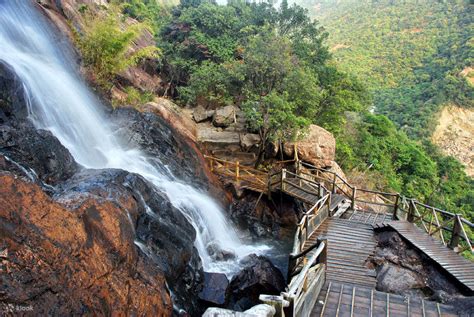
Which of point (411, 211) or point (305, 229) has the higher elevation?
point (305, 229)

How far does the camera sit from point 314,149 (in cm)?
1745

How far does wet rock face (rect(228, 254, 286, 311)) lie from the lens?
29.1 feet

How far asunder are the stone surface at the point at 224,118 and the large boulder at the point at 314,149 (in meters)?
3.70

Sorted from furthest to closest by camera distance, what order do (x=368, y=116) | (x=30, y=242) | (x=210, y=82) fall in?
(x=368, y=116)
(x=210, y=82)
(x=30, y=242)

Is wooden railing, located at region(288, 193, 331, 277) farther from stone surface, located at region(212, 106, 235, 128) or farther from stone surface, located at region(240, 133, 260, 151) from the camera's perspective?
stone surface, located at region(212, 106, 235, 128)

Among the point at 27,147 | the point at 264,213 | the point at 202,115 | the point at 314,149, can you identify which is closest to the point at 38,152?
the point at 27,147

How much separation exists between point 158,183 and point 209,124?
9.36 m

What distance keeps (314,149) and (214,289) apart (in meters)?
10.4

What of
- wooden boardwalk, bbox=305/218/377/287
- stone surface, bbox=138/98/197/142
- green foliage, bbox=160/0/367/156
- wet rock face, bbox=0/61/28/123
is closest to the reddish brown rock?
wooden boardwalk, bbox=305/218/377/287

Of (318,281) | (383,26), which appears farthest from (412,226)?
(383,26)

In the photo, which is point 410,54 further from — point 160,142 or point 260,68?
point 160,142

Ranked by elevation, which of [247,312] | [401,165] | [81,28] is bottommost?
[401,165]

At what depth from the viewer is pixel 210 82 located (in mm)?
19531

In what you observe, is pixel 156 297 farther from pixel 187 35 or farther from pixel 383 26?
pixel 383 26
